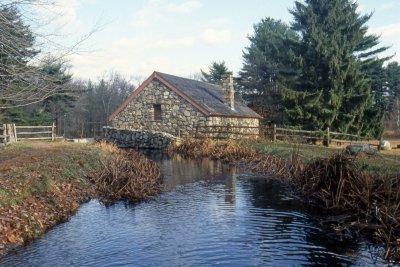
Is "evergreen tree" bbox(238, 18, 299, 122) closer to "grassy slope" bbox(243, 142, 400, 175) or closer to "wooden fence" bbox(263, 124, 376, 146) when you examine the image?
"wooden fence" bbox(263, 124, 376, 146)

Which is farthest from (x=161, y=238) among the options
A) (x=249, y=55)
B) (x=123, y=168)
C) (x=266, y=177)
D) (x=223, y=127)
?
(x=249, y=55)

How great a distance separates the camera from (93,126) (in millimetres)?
48500

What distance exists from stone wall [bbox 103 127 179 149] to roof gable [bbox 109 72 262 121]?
2.31 meters

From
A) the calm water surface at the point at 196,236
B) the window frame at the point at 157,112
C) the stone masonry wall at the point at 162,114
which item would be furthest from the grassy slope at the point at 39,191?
the window frame at the point at 157,112

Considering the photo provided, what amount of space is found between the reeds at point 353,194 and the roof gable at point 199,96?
1359 centimetres

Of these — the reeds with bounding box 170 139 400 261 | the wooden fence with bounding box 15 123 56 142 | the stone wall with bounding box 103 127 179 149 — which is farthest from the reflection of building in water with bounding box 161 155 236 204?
the wooden fence with bounding box 15 123 56 142

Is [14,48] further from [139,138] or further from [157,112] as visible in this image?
[157,112]

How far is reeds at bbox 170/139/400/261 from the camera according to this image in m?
8.37

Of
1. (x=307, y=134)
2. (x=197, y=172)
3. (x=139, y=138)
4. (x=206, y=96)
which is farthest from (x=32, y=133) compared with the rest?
(x=307, y=134)

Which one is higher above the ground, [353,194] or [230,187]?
[353,194]

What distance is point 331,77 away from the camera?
3091cm

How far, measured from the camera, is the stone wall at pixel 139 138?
28.0m

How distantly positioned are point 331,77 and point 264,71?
1329 cm

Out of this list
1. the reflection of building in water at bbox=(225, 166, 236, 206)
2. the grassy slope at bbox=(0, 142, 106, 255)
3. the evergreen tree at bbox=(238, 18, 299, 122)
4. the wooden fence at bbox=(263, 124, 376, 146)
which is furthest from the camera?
the evergreen tree at bbox=(238, 18, 299, 122)
